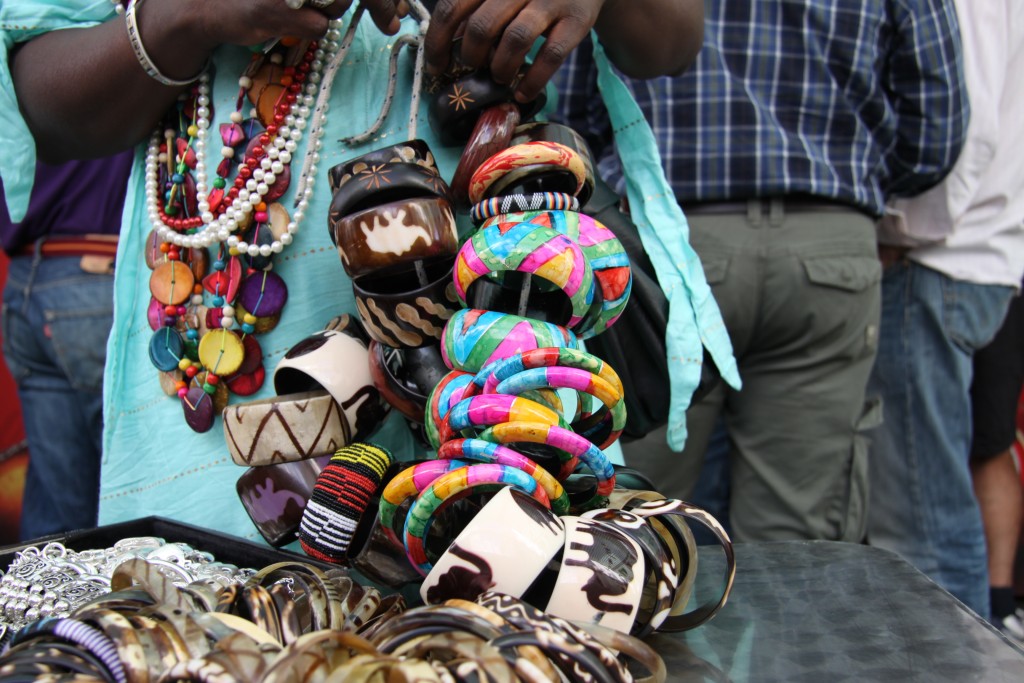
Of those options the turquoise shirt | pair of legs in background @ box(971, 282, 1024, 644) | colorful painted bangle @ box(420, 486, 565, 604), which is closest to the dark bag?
the turquoise shirt

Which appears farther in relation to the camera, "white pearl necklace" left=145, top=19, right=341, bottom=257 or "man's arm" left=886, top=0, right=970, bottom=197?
"man's arm" left=886, top=0, right=970, bottom=197

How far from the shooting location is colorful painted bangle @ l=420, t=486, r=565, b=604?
1.55ft

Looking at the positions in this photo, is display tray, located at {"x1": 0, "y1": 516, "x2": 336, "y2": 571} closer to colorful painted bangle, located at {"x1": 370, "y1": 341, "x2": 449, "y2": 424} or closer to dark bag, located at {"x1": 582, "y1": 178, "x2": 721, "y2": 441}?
colorful painted bangle, located at {"x1": 370, "y1": 341, "x2": 449, "y2": 424}

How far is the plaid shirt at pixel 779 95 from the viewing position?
1.39m

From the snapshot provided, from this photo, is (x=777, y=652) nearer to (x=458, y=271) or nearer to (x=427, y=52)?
(x=458, y=271)

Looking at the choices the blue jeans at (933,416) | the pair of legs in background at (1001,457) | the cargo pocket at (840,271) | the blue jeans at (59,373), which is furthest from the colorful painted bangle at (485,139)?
the pair of legs in background at (1001,457)

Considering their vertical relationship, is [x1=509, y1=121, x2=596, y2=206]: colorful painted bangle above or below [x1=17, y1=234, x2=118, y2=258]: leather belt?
above

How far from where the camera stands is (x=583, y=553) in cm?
49

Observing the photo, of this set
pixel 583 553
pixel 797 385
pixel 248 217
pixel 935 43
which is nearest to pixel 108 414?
pixel 248 217

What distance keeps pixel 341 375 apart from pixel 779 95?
1091 mm

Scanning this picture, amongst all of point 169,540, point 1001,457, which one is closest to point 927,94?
point 1001,457

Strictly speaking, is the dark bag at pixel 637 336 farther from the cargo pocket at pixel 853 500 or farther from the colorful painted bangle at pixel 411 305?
the cargo pocket at pixel 853 500

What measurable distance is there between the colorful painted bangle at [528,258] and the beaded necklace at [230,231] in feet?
0.76

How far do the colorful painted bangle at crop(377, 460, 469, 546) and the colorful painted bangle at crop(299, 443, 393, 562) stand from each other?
3 cm
